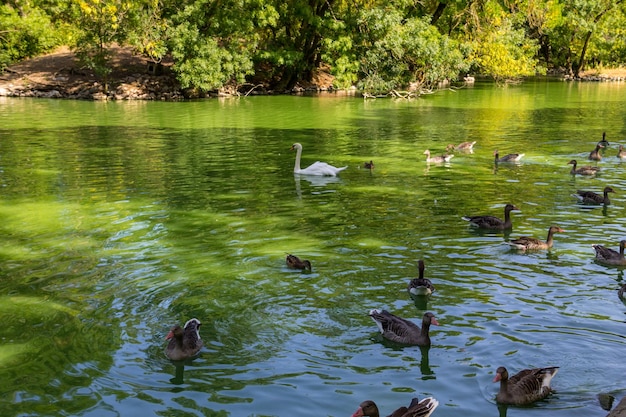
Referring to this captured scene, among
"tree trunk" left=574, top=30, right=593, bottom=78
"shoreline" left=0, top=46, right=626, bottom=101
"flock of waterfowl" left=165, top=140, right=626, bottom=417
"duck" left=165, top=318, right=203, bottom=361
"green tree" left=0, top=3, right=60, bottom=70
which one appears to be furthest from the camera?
"tree trunk" left=574, top=30, right=593, bottom=78

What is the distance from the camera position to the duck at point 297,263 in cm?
1173

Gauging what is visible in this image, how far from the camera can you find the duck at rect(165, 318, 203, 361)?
28.1ft

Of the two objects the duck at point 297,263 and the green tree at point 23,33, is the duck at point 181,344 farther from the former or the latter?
the green tree at point 23,33

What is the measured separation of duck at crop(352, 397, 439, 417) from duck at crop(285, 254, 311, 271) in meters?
4.88

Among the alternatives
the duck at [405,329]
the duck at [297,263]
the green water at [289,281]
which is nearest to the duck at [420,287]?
the green water at [289,281]

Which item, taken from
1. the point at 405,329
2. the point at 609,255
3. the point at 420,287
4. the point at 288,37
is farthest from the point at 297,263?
the point at 288,37

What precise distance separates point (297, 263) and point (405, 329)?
3.25 metres

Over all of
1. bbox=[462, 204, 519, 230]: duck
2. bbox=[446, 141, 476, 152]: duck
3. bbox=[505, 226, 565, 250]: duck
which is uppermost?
bbox=[446, 141, 476, 152]: duck

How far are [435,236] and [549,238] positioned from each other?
223 cm

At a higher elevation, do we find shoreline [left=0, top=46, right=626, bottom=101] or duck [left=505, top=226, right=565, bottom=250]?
shoreline [left=0, top=46, right=626, bottom=101]

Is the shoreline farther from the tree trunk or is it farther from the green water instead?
the tree trunk

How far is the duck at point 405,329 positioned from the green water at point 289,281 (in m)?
0.16

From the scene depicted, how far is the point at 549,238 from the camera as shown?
42.1ft

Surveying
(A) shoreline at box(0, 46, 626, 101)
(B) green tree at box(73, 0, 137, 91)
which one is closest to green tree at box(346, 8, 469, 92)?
(A) shoreline at box(0, 46, 626, 101)
